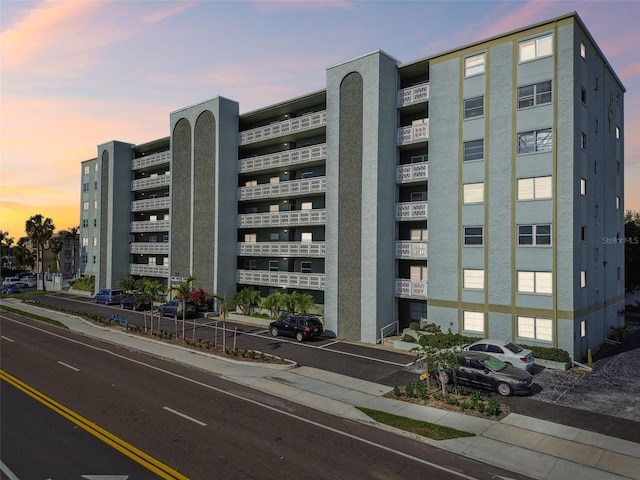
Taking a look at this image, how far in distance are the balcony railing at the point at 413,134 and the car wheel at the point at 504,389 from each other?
713 inches

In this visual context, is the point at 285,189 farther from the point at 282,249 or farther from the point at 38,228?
the point at 38,228

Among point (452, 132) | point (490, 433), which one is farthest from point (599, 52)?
point (490, 433)

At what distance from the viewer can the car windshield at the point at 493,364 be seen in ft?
66.5

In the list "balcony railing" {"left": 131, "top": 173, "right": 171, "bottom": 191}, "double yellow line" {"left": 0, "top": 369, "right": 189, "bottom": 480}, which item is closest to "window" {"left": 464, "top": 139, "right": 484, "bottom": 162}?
"double yellow line" {"left": 0, "top": 369, "right": 189, "bottom": 480}

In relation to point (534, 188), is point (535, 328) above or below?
below

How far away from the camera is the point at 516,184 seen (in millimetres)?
27500

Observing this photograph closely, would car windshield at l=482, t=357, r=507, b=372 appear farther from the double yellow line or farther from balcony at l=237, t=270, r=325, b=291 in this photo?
balcony at l=237, t=270, r=325, b=291

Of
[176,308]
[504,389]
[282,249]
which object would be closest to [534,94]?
[504,389]

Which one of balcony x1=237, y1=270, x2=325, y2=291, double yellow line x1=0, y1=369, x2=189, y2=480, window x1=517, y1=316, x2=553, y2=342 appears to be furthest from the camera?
balcony x1=237, y1=270, x2=325, y2=291

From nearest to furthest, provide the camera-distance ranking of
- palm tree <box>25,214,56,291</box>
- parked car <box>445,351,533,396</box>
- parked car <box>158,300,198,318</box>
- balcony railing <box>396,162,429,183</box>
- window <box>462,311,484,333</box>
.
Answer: parked car <box>445,351,533,396</box>, window <box>462,311,484,333</box>, balcony railing <box>396,162,429,183</box>, parked car <box>158,300,198,318</box>, palm tree <box>25,214,56,291</box>

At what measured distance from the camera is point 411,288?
32.2 m

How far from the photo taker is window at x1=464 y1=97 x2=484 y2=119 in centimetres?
2922

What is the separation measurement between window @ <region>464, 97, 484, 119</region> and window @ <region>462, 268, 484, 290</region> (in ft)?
34.2

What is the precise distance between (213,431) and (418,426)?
7537mm
